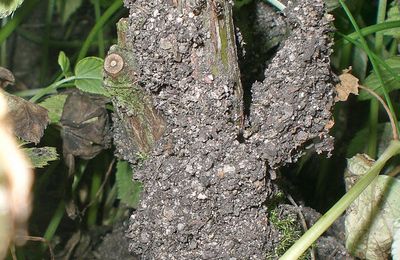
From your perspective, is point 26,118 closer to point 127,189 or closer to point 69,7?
point 127,189

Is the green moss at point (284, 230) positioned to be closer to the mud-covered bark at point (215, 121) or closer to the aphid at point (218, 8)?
the mud-covered bark at point (215, 121)

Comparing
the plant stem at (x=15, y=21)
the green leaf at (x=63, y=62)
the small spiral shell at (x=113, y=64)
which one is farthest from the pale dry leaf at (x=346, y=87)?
the plant stem at (x=15, y=21)

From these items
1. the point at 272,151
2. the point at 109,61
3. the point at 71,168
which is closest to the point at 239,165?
the point at 272,151

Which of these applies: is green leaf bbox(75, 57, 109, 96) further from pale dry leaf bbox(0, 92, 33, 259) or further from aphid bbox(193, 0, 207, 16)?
aphid bbox(193, 0, 207, 16)

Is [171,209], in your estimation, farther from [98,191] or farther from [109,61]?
[98,191]

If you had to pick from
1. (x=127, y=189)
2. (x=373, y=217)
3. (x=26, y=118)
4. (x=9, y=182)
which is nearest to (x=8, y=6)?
(x=26, y=118)

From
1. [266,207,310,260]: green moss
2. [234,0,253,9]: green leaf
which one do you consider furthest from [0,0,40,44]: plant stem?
[266,207,310,260]: green moss
